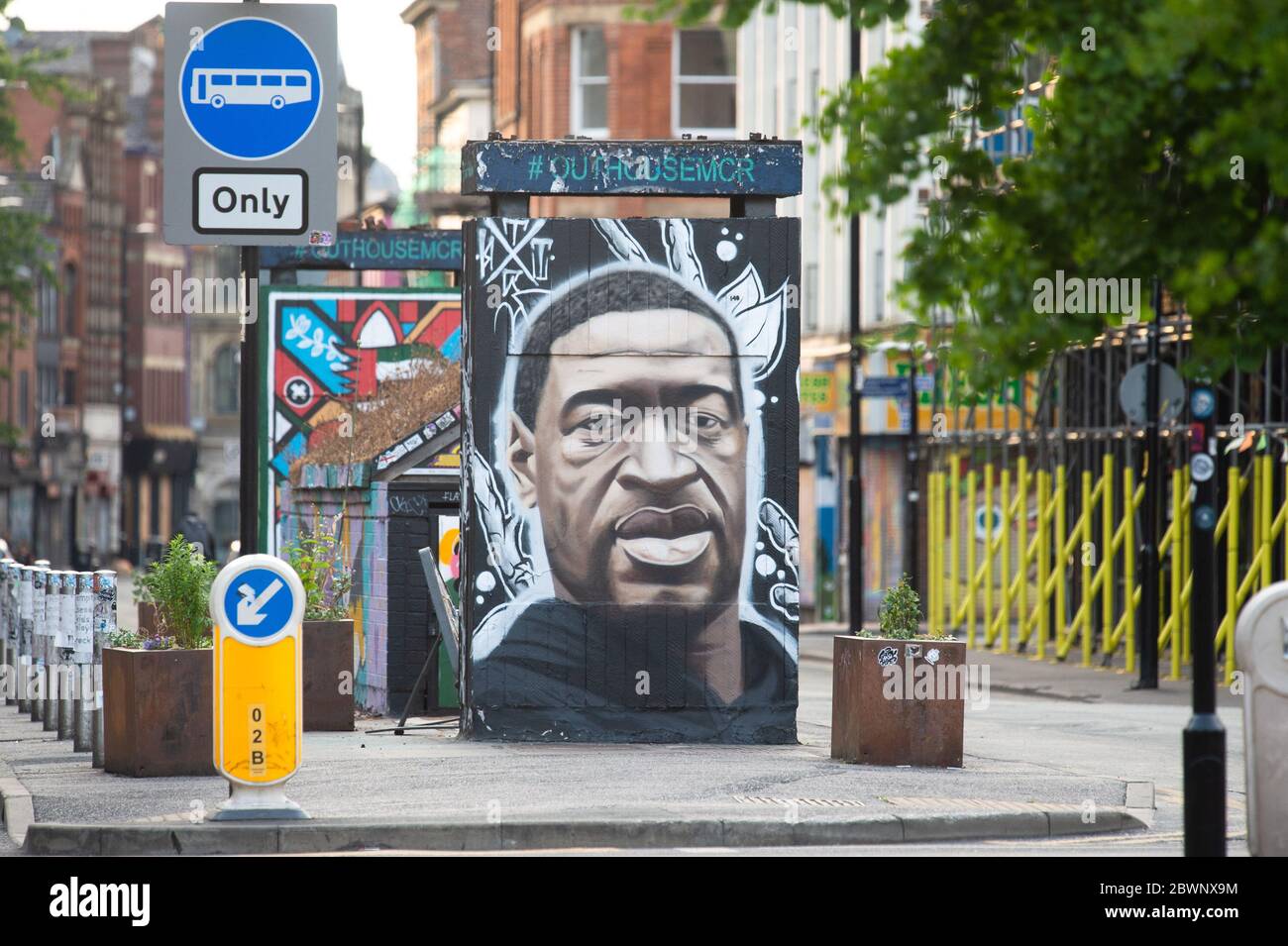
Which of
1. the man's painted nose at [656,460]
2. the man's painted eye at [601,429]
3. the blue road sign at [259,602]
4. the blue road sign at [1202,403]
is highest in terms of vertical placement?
the blue road sign at [1202,403]

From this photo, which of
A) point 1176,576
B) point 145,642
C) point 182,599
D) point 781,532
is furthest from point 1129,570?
point 182,599

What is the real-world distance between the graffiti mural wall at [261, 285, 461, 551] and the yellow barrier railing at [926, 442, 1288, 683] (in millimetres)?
8063

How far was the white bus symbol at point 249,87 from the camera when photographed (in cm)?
1277

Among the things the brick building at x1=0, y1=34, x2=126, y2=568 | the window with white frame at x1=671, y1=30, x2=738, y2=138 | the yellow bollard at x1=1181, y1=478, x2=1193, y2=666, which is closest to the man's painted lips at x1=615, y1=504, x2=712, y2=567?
the yellow bollard at x1=1181, y1=478, x2=1193, y2=666

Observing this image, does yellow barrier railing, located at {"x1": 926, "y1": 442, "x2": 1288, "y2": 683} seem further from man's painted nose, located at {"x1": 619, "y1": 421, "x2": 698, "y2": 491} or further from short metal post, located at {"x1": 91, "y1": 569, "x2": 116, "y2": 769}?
short metal post, located at {"x1": 91, "y1": 569, "x2": 116, "y2": 769}

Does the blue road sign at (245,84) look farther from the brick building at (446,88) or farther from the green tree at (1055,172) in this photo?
the brick building at (446,88)

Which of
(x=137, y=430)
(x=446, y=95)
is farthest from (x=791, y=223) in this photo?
(x=137, y=430)

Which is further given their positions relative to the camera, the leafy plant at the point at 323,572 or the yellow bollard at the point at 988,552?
the yellow bollard at the point at 988,552

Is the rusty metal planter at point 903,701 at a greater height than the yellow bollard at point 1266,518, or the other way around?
the yellow bollard at point 1266,518

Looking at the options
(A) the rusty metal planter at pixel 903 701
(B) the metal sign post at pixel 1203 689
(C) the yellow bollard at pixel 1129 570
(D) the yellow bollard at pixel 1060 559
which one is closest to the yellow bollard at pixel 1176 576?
(C) the yellow bollard at pixel 1129 570

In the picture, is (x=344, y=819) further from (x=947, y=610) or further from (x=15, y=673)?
(x=947, y=610)

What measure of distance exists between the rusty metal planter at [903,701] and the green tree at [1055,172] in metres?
5.09

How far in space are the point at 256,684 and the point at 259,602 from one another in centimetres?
39
